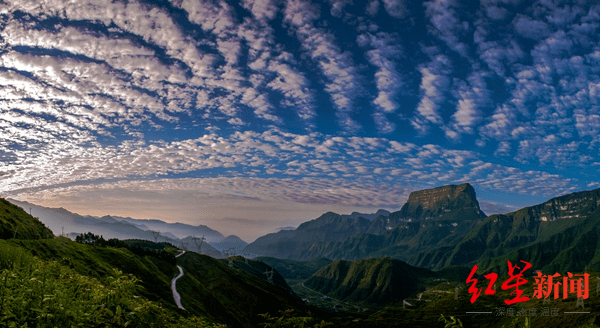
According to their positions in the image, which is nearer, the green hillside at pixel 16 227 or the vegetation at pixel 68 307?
the vegetation at pixel 68 307

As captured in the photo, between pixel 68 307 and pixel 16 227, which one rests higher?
pixel 68 307

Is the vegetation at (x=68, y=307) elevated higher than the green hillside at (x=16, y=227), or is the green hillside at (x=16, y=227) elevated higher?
the vegetation at (x=68, y=307)

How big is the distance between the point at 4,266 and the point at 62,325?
997 cm

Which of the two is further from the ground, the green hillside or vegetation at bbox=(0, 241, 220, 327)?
vegetation at bbox=(0, 241, 220, 327)

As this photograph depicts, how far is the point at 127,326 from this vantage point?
10117 millimetres

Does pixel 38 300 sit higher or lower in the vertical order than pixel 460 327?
lower

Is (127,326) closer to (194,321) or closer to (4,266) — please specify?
(194,321)

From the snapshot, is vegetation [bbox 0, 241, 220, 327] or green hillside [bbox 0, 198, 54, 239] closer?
vegetation [bbox 0, 241, 220, 327]

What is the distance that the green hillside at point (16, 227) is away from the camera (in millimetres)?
118900

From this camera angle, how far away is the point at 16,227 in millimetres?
126188

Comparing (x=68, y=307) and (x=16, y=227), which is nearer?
(x=68, y=307)

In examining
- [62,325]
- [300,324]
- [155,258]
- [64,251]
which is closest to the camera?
[62,325]

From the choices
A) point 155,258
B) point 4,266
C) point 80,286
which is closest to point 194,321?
point 80,286

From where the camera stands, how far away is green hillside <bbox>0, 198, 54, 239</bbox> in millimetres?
118900
